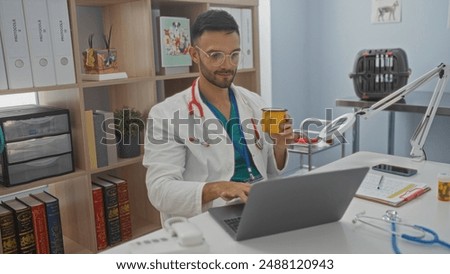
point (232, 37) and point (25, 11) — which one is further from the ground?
point (25, 11)

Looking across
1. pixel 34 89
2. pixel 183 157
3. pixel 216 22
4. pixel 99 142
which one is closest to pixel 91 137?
pixel 99 142

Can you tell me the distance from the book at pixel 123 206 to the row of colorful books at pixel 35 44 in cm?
52

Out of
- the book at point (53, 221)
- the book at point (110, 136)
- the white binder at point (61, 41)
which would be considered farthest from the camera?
the book at point (110, 136)

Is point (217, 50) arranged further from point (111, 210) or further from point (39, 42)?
point (111, 210)

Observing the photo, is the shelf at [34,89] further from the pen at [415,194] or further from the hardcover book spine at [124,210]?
the pen at [415,194]

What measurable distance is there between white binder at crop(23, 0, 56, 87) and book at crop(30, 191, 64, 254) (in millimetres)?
475

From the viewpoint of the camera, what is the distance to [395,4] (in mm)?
2691

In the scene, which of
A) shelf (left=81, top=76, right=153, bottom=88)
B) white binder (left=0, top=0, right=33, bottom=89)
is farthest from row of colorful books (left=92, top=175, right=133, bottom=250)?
white binder (left=0, top=0, right=33, bottom=89)

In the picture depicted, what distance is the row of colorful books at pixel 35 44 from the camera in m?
1.62

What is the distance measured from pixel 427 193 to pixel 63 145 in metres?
1.35

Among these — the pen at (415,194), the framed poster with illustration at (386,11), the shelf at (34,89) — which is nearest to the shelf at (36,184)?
the shelf at (34,89)

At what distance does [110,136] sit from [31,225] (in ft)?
1.57

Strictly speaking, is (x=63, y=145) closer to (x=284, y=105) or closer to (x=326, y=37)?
(x=284, y=105)
